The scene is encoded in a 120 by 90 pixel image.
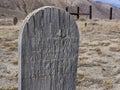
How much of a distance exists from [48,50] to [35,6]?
113035mm

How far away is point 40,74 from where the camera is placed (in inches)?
111

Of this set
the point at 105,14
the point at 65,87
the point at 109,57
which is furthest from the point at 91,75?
the point at 105,14

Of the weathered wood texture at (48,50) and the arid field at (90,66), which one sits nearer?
the weathered wood texture at (48,50)

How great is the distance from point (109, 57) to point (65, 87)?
7711mm

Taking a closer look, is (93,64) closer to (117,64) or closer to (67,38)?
(117,64)

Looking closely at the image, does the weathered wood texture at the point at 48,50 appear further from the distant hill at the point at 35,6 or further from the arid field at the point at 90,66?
the distant hill at the point at 35,6

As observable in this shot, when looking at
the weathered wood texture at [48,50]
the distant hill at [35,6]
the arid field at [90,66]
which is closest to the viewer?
the weathered wood texture at [48,50]

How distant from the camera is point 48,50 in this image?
2.83 m

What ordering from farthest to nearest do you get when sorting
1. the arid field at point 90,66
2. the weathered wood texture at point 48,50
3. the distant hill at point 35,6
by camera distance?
the distant hill at point 35,6
the arid field at point 90,66
the weathered wood texture at point 48,50

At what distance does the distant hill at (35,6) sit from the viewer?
303 feet

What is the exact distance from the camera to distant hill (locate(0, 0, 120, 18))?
92213 mm

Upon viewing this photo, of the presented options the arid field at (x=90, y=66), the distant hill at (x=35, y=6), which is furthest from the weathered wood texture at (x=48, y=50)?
the distant hill at (x=35, y=6)

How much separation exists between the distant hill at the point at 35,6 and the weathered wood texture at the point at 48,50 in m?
76.2

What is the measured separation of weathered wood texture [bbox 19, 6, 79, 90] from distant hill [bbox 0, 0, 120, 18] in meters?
76.2
